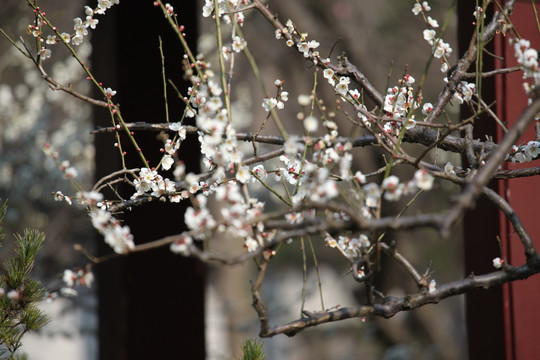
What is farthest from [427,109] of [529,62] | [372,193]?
[372,193]

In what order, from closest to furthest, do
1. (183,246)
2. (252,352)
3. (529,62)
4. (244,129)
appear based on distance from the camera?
1. (183,246)
2. (529,62)
3. (252,352)
4. (244,129)

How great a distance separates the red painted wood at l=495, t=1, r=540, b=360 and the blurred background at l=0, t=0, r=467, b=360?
5.91ft

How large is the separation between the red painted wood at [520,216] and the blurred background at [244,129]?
180cm

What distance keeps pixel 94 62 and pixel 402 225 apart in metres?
1.09

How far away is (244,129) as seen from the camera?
570cm

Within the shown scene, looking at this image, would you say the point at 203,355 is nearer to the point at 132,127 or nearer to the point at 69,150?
the point at 132,127

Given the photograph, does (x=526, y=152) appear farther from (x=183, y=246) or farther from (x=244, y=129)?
(x=244, y=129)

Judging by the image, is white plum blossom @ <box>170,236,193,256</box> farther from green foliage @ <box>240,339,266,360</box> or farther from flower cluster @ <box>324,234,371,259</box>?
green foliage @ <box>240,339,266,360</box>

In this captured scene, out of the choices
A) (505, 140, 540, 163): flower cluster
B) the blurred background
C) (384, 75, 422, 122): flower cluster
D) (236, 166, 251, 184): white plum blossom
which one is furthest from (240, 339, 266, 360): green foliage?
the blurred background

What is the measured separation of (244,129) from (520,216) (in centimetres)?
432

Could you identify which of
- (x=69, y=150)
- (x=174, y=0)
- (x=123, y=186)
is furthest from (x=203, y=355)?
(x=69, y=150)

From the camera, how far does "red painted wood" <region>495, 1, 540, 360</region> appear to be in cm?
150

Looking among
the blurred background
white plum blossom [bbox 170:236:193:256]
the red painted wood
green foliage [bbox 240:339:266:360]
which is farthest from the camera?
the blurred background

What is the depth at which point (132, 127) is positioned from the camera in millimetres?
1062
